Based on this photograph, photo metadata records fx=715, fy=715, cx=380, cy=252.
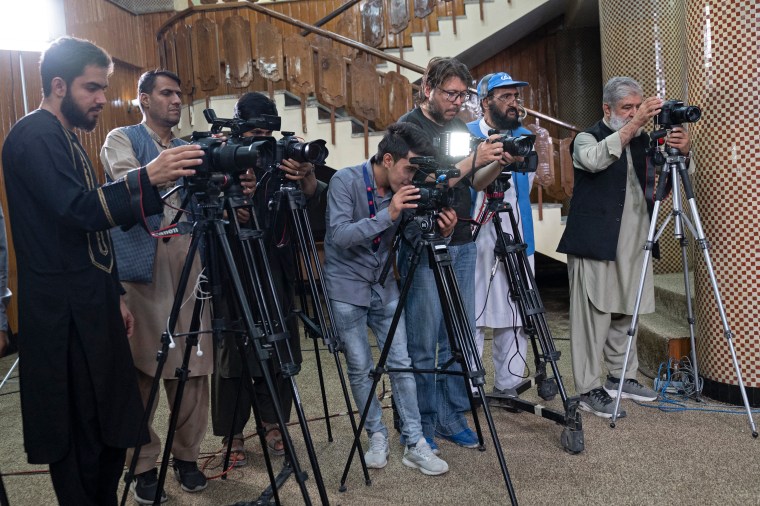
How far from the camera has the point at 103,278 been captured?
225 centimetres

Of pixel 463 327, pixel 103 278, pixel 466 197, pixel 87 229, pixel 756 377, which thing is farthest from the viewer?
pixel 756 377

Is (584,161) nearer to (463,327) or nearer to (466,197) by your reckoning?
(466,197)

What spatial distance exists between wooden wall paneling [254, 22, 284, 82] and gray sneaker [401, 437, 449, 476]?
15.2ft

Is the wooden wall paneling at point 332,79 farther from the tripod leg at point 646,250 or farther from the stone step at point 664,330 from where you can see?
the tripod leg at point 646,250

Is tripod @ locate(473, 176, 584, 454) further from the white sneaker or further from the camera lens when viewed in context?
the camera lens

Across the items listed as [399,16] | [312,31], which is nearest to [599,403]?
[312,31]

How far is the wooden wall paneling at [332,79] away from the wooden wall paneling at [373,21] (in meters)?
1.79

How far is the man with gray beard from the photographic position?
11.9ft

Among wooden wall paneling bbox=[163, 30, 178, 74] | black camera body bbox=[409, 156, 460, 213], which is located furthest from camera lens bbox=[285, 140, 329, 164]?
wooden wall paneling bbox=[163, 30, 178, 74]

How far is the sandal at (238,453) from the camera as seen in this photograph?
10.5 ft

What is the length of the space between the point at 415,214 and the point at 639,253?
1633 millimetres

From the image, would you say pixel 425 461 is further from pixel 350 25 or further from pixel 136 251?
pixel 350 25

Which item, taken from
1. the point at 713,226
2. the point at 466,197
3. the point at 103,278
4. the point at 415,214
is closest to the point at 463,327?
the point at 415,214

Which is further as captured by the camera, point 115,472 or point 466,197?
point 466,197
